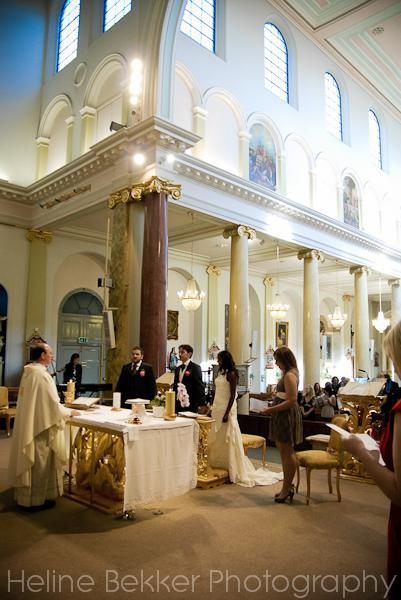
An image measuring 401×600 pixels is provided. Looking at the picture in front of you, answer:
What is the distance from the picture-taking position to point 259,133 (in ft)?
48.1

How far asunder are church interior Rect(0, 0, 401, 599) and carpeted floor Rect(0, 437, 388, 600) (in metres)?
0.03

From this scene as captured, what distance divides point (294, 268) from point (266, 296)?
1.90 meters

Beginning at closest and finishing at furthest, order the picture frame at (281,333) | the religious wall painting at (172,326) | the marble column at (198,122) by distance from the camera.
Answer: the marble column at (198,122) → the religious wall painting at (172,326) → the picture frame at (281,333)

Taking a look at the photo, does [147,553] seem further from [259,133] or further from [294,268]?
[294,268]

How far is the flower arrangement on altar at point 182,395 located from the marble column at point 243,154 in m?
8.60

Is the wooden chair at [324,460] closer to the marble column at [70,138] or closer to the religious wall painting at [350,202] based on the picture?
the marble column at [70,138]

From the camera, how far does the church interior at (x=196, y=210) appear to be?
15.3 ft

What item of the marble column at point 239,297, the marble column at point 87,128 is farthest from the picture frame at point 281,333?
the marble column at point 87,128

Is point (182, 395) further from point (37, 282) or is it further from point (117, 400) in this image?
point (37, 282)

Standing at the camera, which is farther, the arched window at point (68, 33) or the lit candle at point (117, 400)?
the arched window at point (68, 33)

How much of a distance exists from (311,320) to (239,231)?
4864mm

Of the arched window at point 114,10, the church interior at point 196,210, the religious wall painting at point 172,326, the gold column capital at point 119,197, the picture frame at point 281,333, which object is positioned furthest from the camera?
the picture frame at point 281,333

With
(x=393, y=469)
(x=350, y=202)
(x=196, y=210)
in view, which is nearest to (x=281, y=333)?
(x=350, y=202)

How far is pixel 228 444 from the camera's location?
7023 mm
